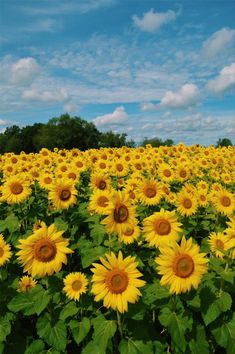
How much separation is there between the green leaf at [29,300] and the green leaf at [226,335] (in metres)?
2.34

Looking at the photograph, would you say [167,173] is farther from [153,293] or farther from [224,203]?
[153,293]

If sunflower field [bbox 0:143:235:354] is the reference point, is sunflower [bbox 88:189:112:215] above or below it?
above

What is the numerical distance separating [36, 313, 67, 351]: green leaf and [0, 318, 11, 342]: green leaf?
0.42m

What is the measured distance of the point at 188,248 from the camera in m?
5.00

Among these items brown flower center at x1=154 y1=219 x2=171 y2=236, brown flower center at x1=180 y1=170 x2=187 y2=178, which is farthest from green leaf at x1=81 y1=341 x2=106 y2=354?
brown flower center at x1=180 y1=170 x2=187 y2=178

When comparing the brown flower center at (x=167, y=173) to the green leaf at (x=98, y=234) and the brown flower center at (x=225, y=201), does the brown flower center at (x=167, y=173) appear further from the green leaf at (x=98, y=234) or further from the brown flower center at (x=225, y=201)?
the green leaf at (x=98, y=234)

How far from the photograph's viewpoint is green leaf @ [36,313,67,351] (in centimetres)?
541

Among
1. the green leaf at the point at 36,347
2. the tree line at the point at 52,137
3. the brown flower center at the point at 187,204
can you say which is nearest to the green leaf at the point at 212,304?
the green leaf at the point at 36,347

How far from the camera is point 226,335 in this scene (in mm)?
5324

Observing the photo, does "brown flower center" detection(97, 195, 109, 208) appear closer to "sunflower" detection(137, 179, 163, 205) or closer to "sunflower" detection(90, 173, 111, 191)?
"sunflower" detection(137, 179, 163, 205)

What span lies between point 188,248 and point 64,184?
3.57 meters

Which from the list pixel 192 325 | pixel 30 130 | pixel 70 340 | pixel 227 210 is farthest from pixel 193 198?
pixel 30 130

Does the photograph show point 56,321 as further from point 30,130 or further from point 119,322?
point 30,130

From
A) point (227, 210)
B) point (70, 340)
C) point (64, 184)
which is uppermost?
point (64, 184)
